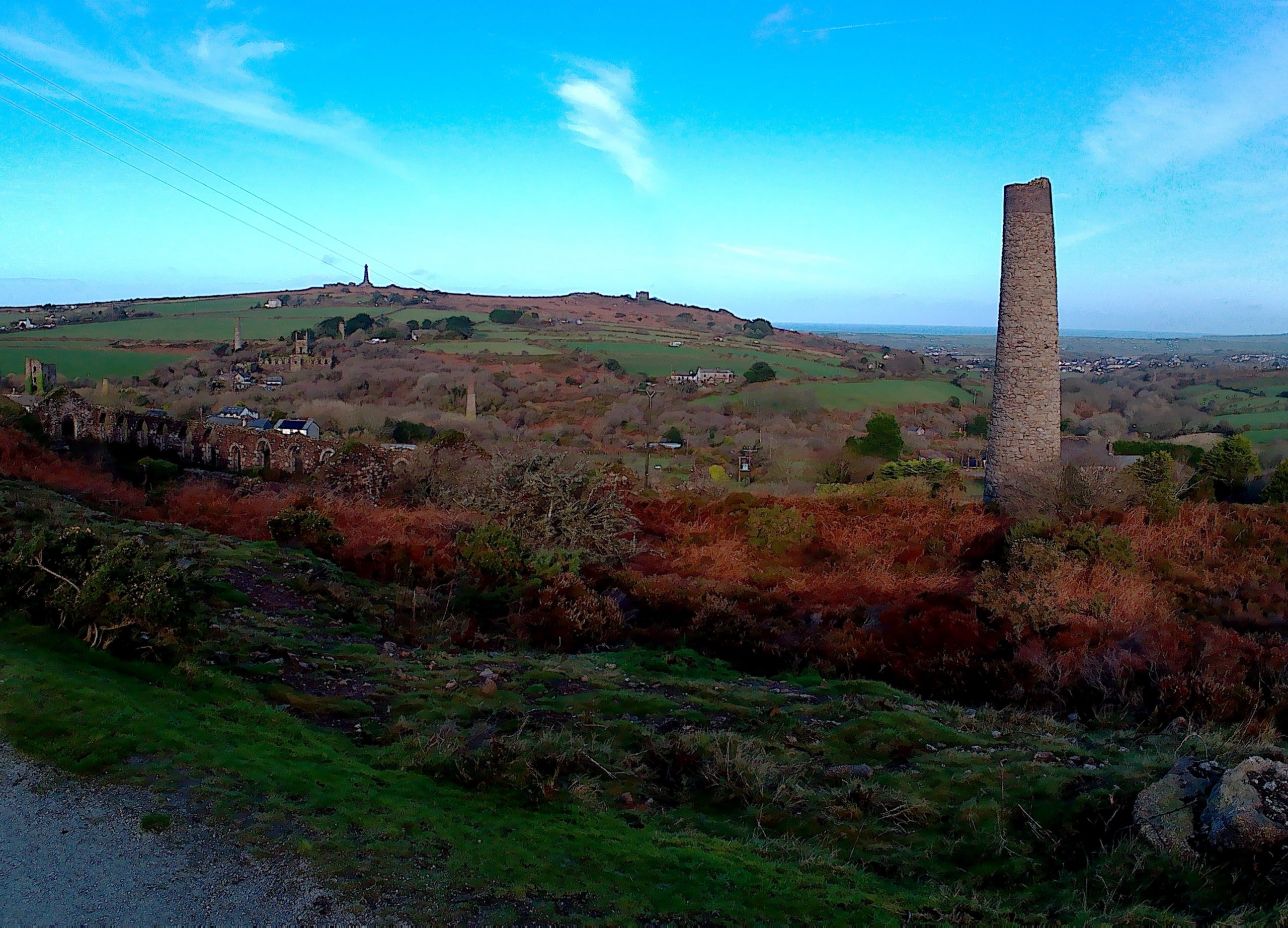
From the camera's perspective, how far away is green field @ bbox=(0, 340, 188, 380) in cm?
5872

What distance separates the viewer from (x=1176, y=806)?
499 centimetres

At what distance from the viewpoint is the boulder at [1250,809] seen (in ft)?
14.5

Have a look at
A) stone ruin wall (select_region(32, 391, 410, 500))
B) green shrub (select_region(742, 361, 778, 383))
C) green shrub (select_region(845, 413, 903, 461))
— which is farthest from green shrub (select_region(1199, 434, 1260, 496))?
green shrub (select_region(742, 361, 778, 383))

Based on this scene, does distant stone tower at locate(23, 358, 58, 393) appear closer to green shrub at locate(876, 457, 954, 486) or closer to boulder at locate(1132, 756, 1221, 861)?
green shrub at locate(876, 457, 954, 486)

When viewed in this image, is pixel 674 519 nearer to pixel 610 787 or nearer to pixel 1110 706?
pixel 1110 706

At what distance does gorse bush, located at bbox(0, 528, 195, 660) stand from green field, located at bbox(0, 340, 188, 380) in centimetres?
5815

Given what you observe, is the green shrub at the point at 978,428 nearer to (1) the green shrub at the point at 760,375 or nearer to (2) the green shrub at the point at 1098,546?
(1) the green shrub at the point at 760,375

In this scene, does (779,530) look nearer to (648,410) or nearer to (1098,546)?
(1098,546)

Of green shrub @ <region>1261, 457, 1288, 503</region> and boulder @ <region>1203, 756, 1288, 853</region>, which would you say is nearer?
boulder @ <region>1203, 756, 1288, 853</region>

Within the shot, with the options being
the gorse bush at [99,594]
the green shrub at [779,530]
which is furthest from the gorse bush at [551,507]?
the gorse bush at [99,594]

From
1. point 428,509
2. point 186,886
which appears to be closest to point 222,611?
point 186,886

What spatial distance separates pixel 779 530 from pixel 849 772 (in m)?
11.1

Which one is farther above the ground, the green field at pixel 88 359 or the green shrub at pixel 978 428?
the green field at pixel 88 359

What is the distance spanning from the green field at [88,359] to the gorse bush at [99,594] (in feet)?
191
